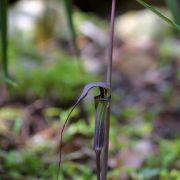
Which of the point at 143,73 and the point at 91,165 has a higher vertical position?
the point at 143,73

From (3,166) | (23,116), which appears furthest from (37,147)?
(23,116)

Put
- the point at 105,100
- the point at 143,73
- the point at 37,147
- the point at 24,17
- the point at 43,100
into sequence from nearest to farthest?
1. the point at 105,100
2. the point at 37,147
3. the point at 43,100
4. the point at 143,73
5. the point at 24,17

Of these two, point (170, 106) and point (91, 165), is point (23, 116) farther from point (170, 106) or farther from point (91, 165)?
point (170, 106)

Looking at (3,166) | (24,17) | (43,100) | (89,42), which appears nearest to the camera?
(3,166)

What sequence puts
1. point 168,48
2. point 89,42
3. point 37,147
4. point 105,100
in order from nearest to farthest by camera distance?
point 105,100 < point 37,147 < point 168,48 < point 89,42

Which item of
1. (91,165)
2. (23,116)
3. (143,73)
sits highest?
(143,73)

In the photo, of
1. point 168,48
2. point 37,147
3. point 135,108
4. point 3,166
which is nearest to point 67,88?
point 135,108

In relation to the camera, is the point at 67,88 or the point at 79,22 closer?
the point at 67,88

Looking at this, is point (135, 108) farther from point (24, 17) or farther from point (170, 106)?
point (24, 17)

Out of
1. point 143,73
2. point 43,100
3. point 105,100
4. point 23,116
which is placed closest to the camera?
point 105,100
